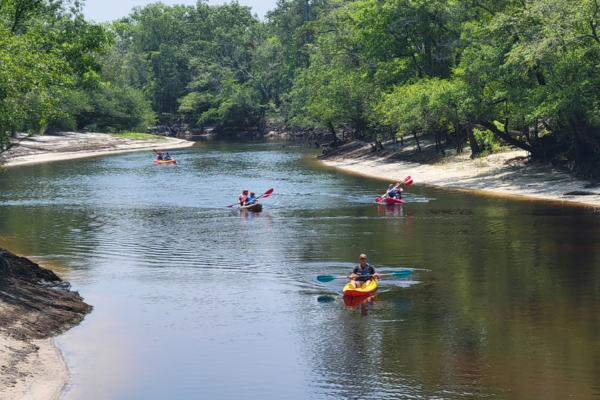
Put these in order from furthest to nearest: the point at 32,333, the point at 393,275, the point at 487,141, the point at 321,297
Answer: the point at 487,141 < the point at 393,275 < the point at 321,297 < the point at 32,333

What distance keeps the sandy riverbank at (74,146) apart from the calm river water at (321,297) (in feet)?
124

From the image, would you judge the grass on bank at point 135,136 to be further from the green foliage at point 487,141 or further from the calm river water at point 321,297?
the calm river water at point 321,297

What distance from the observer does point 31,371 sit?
15.0 metres

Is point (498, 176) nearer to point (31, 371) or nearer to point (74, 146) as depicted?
point (31, 371)

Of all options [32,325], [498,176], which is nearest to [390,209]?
[498,176]

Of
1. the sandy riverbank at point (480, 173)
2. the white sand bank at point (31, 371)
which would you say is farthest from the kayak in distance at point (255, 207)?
the white sand bank at point (31, 371)

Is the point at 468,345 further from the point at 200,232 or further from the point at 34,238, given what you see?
the point at 34,238

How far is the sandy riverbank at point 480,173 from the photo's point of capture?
42.0 metres

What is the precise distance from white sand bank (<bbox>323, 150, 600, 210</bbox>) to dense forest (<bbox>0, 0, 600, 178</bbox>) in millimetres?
1319

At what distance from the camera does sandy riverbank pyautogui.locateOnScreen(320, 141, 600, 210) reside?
1654 inches

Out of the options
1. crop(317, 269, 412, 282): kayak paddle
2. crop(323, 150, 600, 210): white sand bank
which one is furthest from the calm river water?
crop(323, 150, 600, 210): white sand bank

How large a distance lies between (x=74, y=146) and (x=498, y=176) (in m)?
58.8

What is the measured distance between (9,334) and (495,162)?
42.3m

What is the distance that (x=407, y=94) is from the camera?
2240 inches
